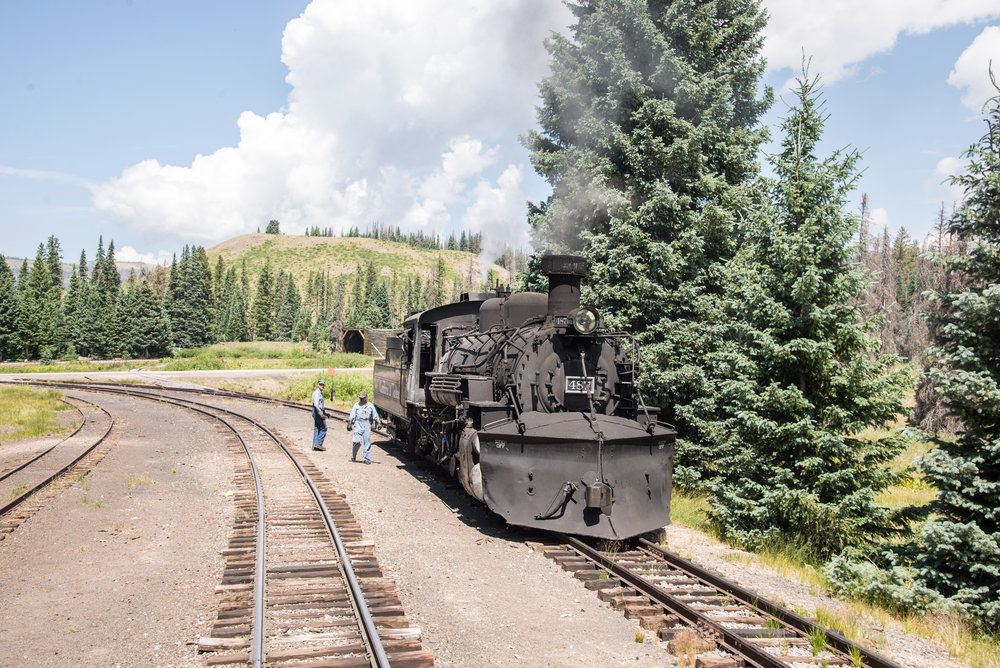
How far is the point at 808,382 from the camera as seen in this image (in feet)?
32.6

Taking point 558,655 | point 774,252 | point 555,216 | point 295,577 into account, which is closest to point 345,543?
point 295,577

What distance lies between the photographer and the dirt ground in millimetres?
5902

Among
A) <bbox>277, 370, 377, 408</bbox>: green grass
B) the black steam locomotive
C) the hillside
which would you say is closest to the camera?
the black steam locomotive

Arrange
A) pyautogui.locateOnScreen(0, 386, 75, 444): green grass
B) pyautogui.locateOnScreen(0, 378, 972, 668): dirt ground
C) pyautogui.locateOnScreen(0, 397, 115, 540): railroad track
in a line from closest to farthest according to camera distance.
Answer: pyautogui.locateOnScreen(0, 378, 972, 668): dirt ground < pyautogui.locateOnScreen(0, 397, 115, 540): railroad track < pyautogui.locateOnScreen(0, 386, 75, 444): green grass

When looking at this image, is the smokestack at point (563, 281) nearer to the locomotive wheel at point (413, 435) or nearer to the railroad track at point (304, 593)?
the railroad track at point (304, 593)

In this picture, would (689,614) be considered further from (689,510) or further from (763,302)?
(689,510)

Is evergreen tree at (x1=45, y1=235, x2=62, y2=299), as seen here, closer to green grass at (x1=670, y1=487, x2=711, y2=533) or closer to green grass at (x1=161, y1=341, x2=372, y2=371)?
green grass at (x1=161, y1=341, x2=372, y2=371)

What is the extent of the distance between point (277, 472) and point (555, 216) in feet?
29.9

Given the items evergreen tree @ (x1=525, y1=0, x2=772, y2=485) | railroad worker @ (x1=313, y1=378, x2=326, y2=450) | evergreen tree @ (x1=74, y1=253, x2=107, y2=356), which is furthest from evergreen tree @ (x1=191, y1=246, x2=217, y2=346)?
evergreen tree @ (x1=525, y1=0, x2=772, y2=485)

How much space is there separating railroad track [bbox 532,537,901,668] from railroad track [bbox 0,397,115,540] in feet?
28.1

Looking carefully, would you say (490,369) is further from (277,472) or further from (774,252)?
(277,472)

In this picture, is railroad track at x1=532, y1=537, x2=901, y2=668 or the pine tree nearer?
railroad track at x1=532, y1=537, x2=901, y2=668

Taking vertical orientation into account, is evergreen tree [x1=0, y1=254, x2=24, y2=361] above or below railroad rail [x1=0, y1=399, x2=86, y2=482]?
above

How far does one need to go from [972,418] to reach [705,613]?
148 inches
